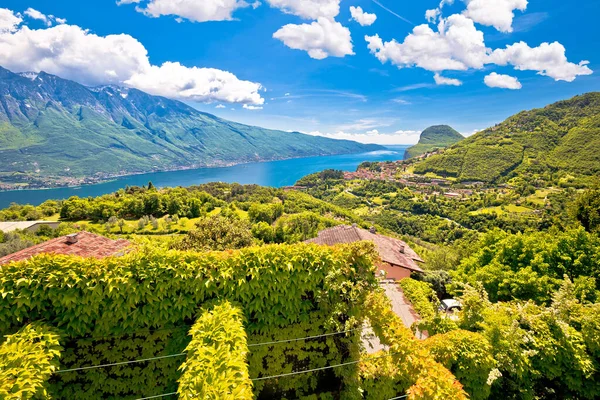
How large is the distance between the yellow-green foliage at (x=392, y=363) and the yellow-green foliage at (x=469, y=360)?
3.87 feet

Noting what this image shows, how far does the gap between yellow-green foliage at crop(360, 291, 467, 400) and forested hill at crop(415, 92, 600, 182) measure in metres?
130

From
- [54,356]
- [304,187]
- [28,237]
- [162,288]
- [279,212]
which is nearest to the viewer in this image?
[54,356]

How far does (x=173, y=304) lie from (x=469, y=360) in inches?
258

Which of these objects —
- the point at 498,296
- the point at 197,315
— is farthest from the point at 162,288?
the point at 498,296

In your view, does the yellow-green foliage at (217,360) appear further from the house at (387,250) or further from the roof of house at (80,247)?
the house at (387,250)

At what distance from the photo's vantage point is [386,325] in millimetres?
5379

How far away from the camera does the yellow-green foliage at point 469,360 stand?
19.7ft

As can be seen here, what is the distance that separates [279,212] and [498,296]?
50.1 metres

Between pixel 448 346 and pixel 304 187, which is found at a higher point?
pixel 448 346

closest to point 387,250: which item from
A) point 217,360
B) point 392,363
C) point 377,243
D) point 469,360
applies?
point 377,243

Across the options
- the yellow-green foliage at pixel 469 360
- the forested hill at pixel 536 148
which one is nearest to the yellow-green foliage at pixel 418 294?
the yellow-green foliage at pixel 469 360

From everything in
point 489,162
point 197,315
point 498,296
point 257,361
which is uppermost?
point 489,162

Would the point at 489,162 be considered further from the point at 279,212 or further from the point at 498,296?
the point at 498,296

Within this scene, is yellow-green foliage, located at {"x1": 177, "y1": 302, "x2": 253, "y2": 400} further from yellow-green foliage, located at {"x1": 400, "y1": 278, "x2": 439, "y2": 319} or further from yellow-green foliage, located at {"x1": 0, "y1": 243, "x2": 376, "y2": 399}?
yellow-green foliage, located at {"x1": 400, "y1": 278, "x2": 439, "y2": 319}
